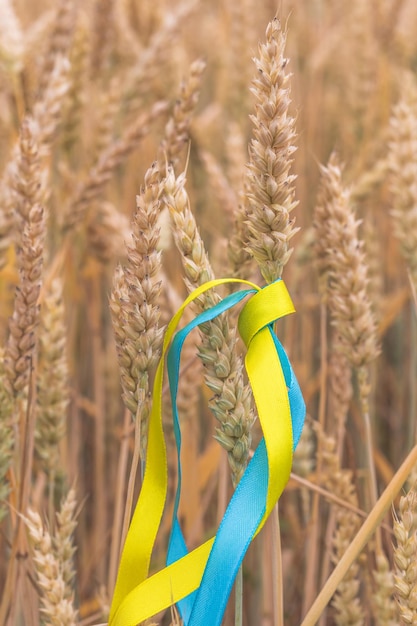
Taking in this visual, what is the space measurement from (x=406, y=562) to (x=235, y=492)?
0.39 feet

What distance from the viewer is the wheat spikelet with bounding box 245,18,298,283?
38 cm

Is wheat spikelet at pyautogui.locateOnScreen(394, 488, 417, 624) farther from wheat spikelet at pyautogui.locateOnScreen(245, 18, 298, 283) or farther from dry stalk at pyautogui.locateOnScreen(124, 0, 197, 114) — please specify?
dry stalk at pyautogui.locateOnScreen(124, 0, 197, 114)

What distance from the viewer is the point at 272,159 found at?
38cm

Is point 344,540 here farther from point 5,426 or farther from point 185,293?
point 185,293

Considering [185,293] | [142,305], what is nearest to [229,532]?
[142,305]

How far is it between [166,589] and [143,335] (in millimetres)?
132

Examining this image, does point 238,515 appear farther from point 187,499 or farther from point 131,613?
point 187,499

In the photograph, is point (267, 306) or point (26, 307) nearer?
point (267, 306)

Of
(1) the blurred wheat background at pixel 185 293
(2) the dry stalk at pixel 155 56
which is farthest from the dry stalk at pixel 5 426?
(2) the dry stalk at pixel 155 56

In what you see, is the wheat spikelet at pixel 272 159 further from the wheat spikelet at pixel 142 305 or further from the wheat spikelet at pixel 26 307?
the wheat spikelet at pixel 26 307

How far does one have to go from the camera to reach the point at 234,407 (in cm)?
38

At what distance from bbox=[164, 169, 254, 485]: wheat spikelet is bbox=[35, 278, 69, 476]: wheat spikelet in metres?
0.25

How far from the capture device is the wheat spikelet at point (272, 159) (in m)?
0.38

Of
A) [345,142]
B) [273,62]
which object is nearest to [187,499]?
[273,62]
